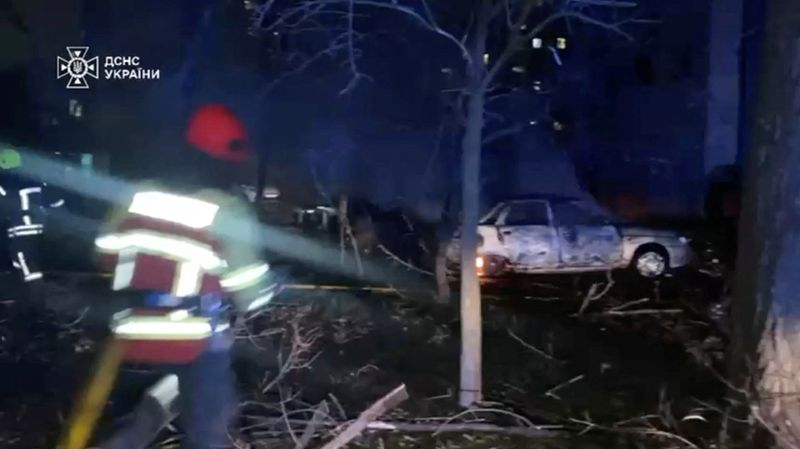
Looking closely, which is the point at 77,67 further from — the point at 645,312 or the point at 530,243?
the point at 645,312

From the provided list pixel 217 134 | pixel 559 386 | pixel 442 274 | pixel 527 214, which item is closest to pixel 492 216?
pixel 527 214

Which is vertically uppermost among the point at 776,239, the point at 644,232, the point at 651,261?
the point at 776,239

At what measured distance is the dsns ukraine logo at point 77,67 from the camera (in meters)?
26.3

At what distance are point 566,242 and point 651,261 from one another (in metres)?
1.31

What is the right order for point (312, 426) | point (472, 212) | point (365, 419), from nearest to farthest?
point (312, 426) < point (365, 419) < point (472, 212)

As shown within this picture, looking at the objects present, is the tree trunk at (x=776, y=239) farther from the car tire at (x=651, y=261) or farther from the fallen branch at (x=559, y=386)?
the car tire at (x=651, y=261)

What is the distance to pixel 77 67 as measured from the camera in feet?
89.6

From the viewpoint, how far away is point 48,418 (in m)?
7.16

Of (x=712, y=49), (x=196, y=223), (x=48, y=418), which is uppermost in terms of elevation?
(x=712, y=49)

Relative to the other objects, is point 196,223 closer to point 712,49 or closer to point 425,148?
point 425,148

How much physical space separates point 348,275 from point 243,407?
7637mm

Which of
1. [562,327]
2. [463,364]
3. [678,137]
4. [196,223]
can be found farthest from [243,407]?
[678,137]

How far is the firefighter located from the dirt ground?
55 centimetres

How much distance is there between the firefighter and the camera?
15.6 ft
